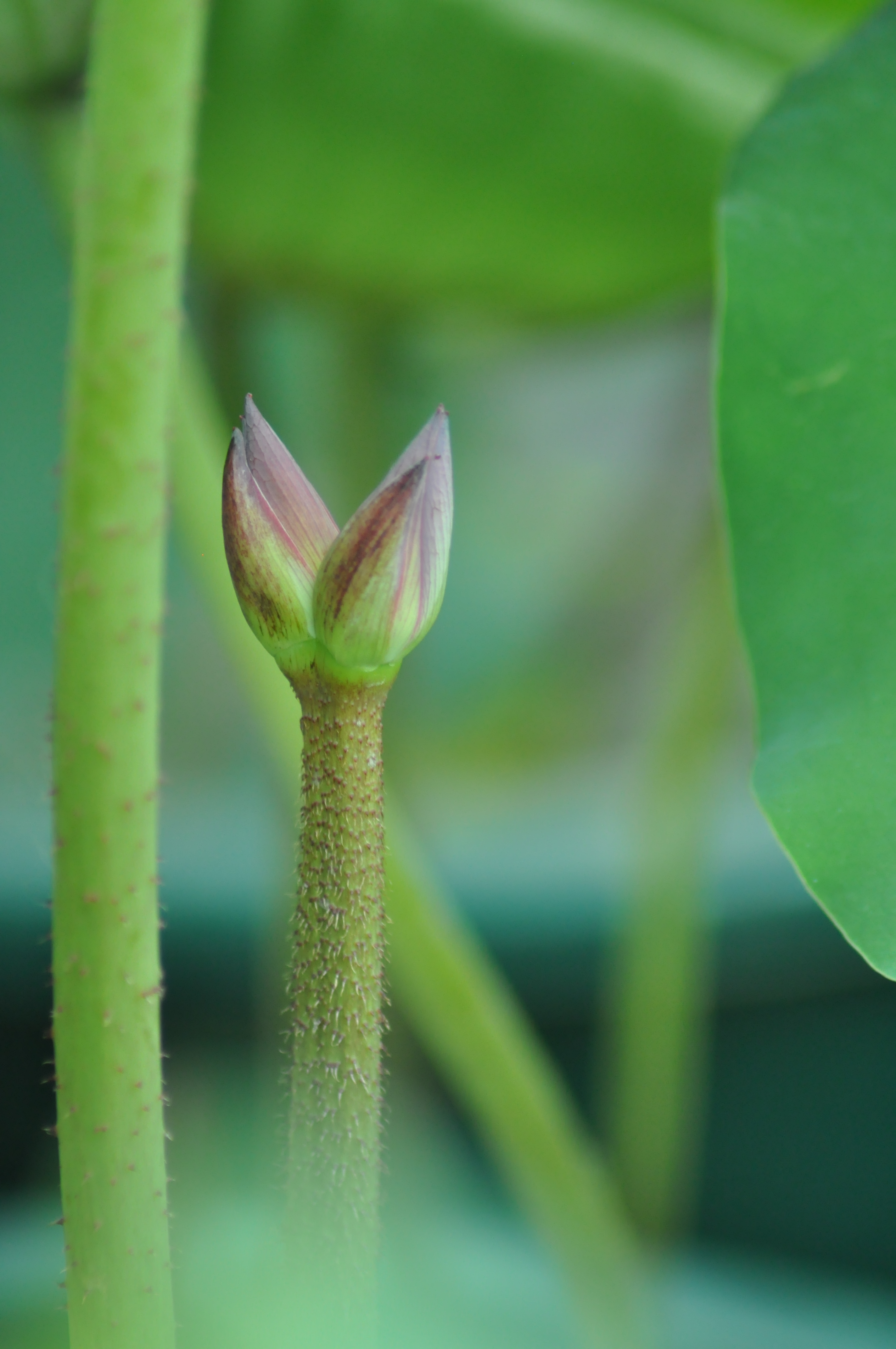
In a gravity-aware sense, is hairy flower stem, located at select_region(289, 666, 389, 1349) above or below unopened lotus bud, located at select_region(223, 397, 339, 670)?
below

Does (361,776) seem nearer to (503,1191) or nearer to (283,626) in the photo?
(283,626)

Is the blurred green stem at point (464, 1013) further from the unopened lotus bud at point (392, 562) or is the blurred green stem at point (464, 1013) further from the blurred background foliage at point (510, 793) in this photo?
the unopened lotus bud at point (392, 562)

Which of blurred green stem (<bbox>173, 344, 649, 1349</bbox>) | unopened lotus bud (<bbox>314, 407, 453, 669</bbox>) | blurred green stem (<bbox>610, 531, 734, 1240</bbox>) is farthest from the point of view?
blurred green stem (<bbox>610, 531, 734, 1240</bbox>)

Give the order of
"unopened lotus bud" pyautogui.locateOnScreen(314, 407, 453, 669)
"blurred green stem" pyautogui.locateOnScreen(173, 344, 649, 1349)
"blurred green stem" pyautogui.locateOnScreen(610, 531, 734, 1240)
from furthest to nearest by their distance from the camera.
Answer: "blurred green stem" pyautogui.locateOnScreen(610, 531, 734, 1240)
"blurred green stem" pyautogui.locateOnScreen(173, 344, 649, 1349)
"unopened lotus bud" pyautogui.locateOnScreen(314, 407, 453, 669)

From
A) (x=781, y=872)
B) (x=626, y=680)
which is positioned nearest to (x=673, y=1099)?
(x=781, y=872)

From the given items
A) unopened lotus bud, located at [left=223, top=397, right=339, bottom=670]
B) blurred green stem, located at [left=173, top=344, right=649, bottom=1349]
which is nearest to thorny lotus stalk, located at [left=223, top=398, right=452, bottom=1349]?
unopened lotus bud, located at [left=223, top=397, right=339, bottom=670]

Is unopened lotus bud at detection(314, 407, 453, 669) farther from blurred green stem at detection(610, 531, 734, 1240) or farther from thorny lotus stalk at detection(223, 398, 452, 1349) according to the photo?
blurred green stem at detection(610, 531, 734, 1240)

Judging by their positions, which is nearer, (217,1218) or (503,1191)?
(217,1218)
